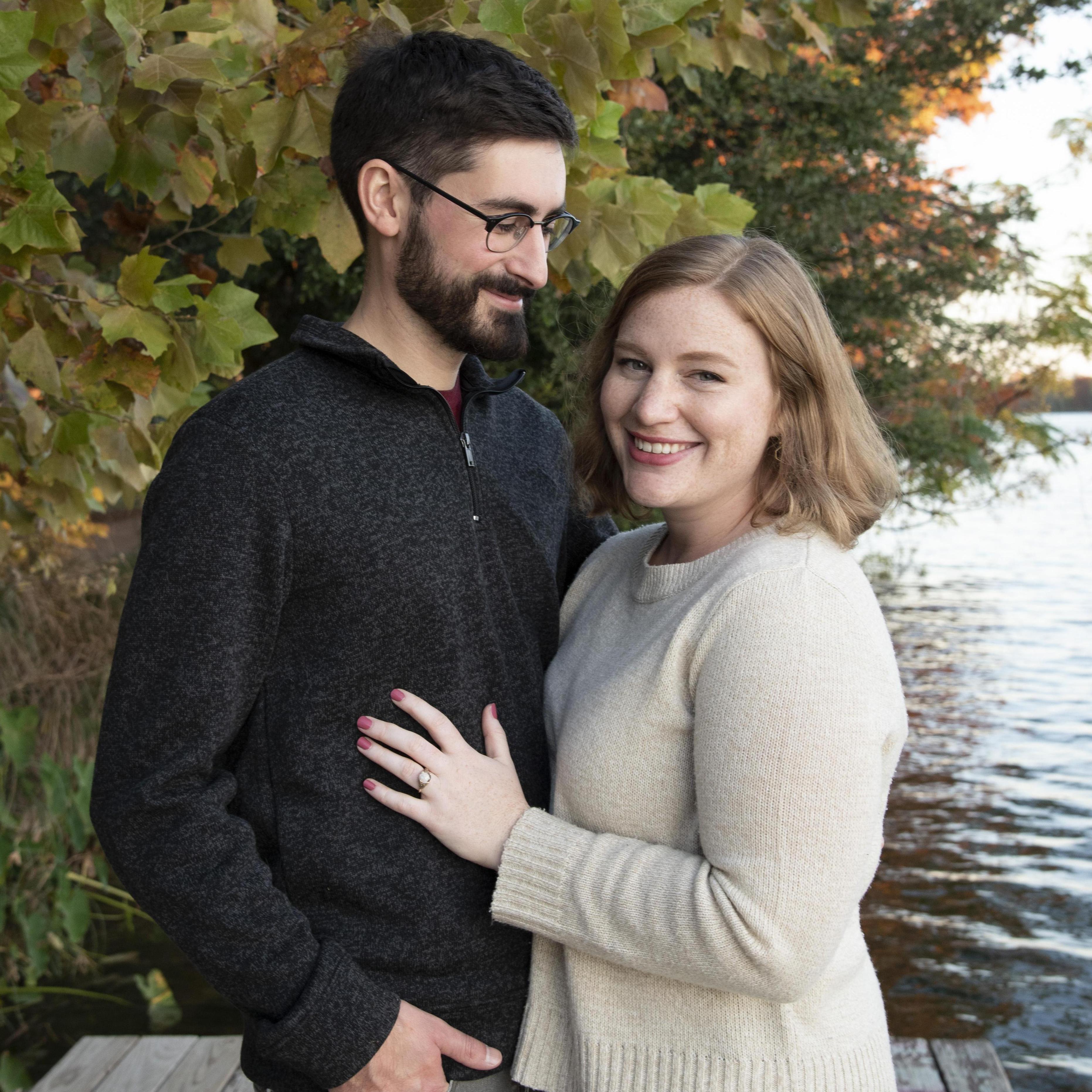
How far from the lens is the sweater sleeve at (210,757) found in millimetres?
1558

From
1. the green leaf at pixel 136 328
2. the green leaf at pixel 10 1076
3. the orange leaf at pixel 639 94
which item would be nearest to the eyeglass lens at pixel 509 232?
the green leaf at pixel 136 328

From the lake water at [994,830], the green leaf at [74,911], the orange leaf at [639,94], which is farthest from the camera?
the lake water at [994,830]

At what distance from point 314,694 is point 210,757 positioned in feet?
0.53

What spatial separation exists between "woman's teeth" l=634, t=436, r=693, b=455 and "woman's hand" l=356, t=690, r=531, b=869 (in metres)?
0.48

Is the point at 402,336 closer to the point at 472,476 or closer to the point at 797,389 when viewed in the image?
the point at 472,476

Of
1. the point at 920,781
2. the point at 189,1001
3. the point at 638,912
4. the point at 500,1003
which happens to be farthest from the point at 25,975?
the point at 920,781

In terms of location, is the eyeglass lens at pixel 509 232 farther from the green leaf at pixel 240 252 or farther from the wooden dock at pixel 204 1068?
the wooden dock at pixel 204 1068

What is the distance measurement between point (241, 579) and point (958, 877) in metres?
6.31

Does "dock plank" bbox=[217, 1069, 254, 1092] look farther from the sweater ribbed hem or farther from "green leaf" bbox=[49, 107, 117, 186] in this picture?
"green leaf" bbox=[49, 107, 117, 186]

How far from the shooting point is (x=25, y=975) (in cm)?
520

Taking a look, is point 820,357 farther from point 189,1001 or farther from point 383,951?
point 189,1001

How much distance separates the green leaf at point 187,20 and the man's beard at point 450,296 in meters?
Answer: 0.41

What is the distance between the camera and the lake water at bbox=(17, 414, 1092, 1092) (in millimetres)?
5293

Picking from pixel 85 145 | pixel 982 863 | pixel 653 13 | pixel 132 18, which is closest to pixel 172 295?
pixel 85 145
